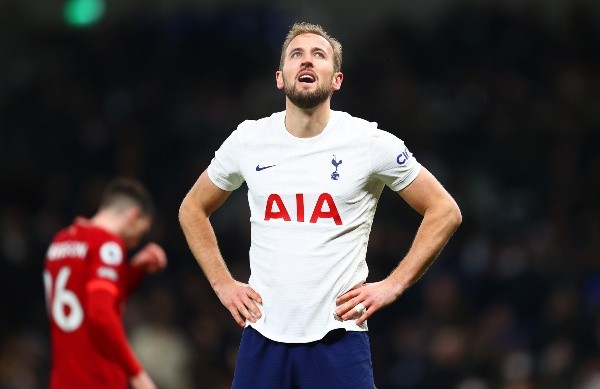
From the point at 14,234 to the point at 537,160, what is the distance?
476 cm

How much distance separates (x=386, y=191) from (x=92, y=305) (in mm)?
4392

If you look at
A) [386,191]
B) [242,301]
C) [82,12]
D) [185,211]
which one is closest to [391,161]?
[242,301]

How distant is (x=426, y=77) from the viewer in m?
11.6

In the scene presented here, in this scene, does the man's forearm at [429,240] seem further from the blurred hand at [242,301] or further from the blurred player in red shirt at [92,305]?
the blurred player in red shirt at [92,305]

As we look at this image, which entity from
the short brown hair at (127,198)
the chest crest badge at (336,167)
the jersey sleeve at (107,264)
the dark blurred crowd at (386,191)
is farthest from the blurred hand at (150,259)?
the dark blurred crowd at (386,191)

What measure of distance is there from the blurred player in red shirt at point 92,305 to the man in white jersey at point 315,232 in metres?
1.64

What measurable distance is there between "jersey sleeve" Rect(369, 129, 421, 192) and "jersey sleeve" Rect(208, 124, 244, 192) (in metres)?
0.56

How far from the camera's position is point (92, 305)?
629 centimetres

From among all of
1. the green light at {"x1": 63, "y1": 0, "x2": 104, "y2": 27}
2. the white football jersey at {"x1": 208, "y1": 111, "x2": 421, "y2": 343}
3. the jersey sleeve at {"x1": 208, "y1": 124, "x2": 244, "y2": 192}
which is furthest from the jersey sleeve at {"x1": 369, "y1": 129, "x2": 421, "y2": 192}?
the green light at {"x1": 63, "y1": 0, "x2": 104, "y2": 27}

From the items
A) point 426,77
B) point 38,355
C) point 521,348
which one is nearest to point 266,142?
point 521,348

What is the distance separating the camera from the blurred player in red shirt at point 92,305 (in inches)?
250

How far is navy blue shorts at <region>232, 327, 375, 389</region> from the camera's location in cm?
454

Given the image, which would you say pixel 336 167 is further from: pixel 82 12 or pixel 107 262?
pixel 82 12

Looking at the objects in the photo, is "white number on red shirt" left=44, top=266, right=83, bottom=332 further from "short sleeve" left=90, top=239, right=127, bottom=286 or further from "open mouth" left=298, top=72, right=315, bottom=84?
"open mouth" left=298, top=72, right=315, bottom=84
